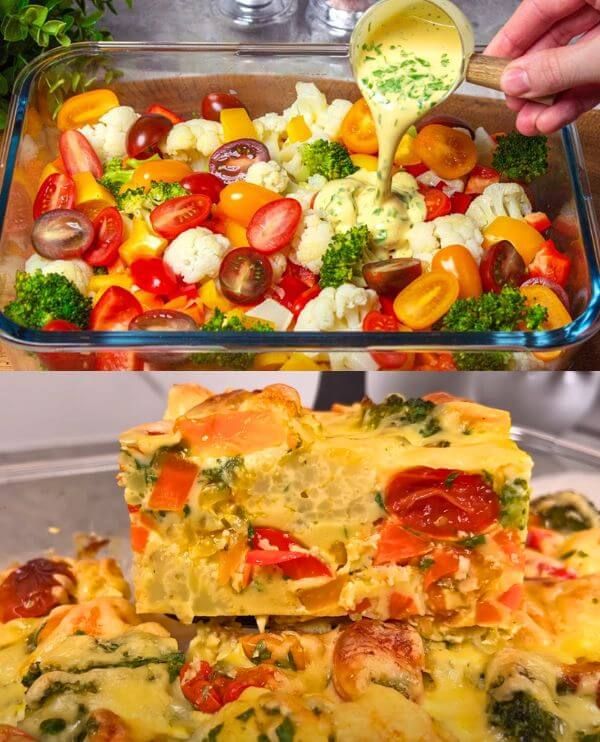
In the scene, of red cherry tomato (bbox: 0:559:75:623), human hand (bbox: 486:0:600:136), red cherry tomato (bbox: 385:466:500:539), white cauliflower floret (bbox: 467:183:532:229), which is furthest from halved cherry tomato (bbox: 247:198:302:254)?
Result: red cherry tomato (bbox: 0:559:75:623)

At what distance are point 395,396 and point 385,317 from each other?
374 mm

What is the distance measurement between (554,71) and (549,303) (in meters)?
0.57

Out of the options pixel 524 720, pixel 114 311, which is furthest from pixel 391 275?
pixel 524 720

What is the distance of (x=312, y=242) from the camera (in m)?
2.44

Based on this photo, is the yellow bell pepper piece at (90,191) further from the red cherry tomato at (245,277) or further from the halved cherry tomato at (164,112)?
the red cherry tomato at (245,277)

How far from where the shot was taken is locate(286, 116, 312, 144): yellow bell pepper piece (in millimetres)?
2746

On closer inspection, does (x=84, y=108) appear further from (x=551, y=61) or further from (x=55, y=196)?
(x=551, y=61)

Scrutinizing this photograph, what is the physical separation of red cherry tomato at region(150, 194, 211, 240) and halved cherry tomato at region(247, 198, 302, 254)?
14 centimetres

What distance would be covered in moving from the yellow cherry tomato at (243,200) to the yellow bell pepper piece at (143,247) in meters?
0.19

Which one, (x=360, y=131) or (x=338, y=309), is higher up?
(x=360, y=131)

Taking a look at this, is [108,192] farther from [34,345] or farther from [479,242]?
[479,242]

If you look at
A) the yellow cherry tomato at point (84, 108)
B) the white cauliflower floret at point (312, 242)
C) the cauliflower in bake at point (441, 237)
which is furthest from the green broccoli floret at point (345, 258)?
the yellow cherry tomato at point (84, 108)

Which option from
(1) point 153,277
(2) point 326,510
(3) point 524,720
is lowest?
(3) point 524,720

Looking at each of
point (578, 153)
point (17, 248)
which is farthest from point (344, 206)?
point (17, 248)
